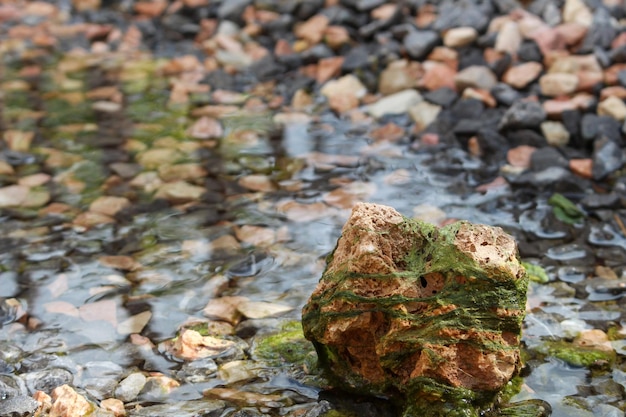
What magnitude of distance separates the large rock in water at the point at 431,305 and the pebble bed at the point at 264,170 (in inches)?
9.7

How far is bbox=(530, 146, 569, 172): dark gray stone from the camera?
4590 mm

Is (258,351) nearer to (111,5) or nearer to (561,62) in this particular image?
(561,62)

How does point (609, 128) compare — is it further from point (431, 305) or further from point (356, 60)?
point (431, 305)

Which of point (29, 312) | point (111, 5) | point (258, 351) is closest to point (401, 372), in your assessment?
point (258, 351)

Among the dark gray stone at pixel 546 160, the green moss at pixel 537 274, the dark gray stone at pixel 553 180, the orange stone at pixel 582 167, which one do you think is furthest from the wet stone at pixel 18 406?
the orange stone at pixel 582 167

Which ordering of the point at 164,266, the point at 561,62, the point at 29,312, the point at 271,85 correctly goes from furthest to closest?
the point at 271,85 < the point at 561,62 < the point at 164,266 < the point at 29,312

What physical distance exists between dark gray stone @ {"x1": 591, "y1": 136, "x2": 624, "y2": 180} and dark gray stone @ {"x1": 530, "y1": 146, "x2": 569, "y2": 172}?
0.53 ft

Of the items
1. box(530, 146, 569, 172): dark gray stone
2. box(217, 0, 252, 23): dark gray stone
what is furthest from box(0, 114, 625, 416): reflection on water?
box(217, 0, 252, 23): dark gray stone

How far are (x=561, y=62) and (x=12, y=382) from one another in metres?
3.80

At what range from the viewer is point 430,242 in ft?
8.78

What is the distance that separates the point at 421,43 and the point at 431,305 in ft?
11.1

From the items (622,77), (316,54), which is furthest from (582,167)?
(316,54)

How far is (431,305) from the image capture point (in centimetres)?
262

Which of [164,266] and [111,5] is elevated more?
[111,5]
